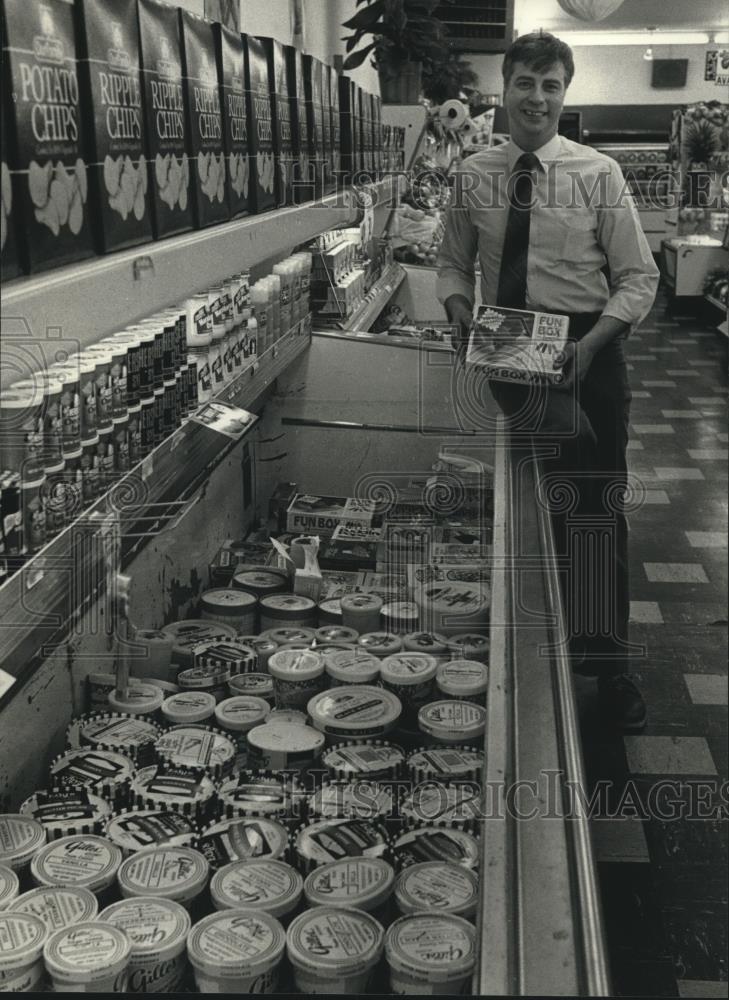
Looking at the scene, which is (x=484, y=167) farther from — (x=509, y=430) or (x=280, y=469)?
(x=280, y=469)

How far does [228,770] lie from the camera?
1730mm

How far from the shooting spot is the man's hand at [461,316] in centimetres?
268

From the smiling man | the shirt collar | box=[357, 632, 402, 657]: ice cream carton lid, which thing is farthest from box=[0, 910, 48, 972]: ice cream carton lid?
the shirt collar

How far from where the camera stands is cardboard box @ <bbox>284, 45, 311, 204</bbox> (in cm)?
234

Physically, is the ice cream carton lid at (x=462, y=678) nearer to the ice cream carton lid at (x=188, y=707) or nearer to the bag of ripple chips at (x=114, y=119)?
the ice cream carton lid at (x=188, y=707)

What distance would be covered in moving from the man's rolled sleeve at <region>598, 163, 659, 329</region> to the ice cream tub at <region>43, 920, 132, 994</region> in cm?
182

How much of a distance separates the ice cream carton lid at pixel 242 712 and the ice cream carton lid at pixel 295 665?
0.21 ft

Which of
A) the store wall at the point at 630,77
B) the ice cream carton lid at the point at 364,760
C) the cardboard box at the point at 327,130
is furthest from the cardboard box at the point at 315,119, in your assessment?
the store wall at the point at 630,77

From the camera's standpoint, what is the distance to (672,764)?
8.62 ft

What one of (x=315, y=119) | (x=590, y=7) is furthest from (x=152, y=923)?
(x=590, y=7)

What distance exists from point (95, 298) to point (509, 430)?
119cm

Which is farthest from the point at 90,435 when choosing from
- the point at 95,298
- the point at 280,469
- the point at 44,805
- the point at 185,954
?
the point at 280,469

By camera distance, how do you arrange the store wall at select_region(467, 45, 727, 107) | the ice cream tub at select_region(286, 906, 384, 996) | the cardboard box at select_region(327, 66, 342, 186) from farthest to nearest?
the store wall at select_region(467, 45, 727, 107) < the cardboard box at select_region(327, 66, 342, 186) < the ice cream tub at select_region(286, 906, 384, 996)

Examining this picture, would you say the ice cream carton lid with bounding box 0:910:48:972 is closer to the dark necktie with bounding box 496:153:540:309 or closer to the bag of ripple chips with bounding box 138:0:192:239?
the bag of ripple chips with bounding box 138:0:192:239
